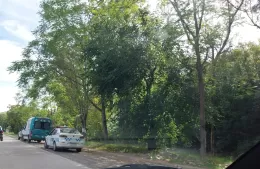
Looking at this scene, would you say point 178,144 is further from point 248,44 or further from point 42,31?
point 42,31

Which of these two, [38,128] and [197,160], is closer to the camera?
[197,160]

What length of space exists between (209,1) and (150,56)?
5.04m

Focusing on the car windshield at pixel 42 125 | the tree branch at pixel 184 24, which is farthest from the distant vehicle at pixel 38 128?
the tree branch at pixel 184 24

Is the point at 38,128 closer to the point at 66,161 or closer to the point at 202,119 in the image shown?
the point at 66,161

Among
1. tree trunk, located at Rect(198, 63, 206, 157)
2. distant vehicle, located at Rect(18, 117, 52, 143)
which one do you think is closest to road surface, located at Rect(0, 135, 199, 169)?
tree trunk, located at Rect(198, 63, 206, 157)

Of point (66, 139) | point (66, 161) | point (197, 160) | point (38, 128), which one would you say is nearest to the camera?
point (197, 160)

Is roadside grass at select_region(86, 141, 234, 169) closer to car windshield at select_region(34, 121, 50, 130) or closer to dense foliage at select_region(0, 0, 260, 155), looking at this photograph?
dense foliage at select_region(0, 0, 260, 155)

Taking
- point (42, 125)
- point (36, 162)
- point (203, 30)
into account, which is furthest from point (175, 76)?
point (42, 125)

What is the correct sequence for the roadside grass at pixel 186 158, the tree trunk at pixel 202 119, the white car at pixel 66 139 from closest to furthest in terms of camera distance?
the roadside grass at pixel 186 158, the tree trunk at pixel 202 119, the white car at pixel 66 139

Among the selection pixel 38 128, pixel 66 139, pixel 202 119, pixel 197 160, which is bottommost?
pixel 197 160

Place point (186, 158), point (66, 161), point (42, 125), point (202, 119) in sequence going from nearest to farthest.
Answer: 1. point (186, 158)
2. point (66, 161)
3. point (202, 119)
4. point (42, 125)

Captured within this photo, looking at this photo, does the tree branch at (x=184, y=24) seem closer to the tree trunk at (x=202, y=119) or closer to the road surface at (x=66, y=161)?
the tree trunk at (x=202, y=119)

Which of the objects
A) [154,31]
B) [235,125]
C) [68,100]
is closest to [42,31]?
[68,100]

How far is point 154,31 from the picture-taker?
19.3m
